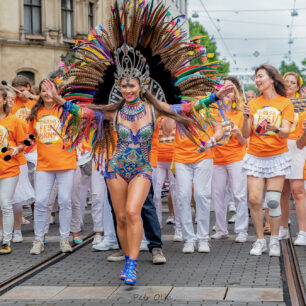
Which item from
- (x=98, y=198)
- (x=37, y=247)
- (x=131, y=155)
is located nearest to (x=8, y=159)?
(x=37, y=247)

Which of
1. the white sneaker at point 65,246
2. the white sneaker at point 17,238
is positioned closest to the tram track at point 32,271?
the white sneaker at point 65,246

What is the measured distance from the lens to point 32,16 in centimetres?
3353

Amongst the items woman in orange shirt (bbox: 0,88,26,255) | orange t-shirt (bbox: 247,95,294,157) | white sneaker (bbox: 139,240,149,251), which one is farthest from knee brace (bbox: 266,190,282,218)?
woman in orange shirt (bbox: 0,88,26,255)

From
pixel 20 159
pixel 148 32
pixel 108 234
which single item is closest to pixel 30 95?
pixel 20 159

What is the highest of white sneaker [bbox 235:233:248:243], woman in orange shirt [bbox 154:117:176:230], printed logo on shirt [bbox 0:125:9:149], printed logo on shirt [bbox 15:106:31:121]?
printed logo on shirt [bbox 15:106:31:121]

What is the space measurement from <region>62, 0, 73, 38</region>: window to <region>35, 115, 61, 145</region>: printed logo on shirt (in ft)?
88.6

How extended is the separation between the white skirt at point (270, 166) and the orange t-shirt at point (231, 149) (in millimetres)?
1183

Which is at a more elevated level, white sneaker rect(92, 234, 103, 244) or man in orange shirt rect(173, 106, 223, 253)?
man in orange shirt rect(173, 106, 223, 253)

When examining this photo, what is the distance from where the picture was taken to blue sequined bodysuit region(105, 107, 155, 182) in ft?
23.4

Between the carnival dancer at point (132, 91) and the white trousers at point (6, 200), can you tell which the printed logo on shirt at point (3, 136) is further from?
the carnival dancer at point (132, 91)

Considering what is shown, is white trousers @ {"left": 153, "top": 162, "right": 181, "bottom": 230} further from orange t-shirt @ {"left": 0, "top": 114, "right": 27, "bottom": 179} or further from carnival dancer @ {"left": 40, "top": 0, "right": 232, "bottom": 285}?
carnival dancer @ {"left": 40, "top": 0, "right": 232, "bottom": 285}

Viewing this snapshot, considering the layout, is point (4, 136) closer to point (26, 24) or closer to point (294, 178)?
point (294, 178)

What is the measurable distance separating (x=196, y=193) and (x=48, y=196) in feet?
5.84

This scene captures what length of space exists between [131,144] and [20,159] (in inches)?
106
